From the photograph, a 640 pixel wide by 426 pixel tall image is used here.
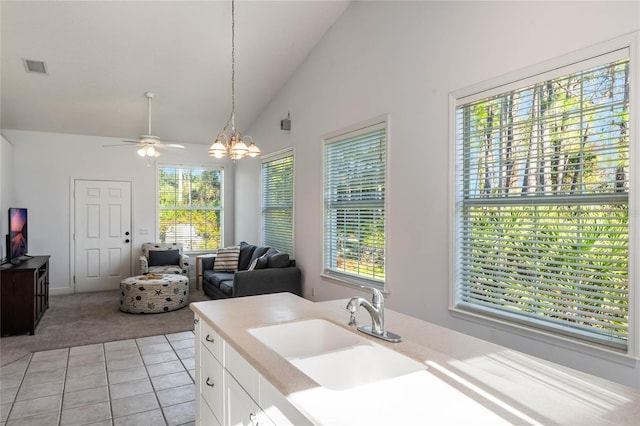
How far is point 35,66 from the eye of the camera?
4.77 m

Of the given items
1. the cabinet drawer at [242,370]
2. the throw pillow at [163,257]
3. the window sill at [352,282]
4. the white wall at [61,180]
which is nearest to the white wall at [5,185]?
the white wall at [61,180]

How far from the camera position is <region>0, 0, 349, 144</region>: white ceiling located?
13.7 ft

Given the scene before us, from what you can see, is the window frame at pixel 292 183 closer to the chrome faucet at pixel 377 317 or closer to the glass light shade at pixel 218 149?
the glass light shade at pixel 218 149

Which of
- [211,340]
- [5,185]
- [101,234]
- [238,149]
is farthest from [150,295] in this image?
[211,340]

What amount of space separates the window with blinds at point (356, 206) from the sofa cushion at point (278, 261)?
0.70 m

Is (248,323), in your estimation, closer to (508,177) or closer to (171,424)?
(171,424)

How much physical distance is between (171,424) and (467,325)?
225 cm

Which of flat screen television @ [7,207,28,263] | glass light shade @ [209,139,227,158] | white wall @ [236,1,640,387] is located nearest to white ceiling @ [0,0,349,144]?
white wall @ [236,1,640,387]

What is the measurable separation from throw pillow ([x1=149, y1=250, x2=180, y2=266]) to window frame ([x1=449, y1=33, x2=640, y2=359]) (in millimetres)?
5199

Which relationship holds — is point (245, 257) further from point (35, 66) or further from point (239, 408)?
point (239, 408)

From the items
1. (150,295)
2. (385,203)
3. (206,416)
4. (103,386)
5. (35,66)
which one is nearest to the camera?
(206,416)

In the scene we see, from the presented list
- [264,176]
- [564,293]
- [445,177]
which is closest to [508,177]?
[445,177]

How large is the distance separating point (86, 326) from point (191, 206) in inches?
125

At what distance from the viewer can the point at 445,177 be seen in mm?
3166
